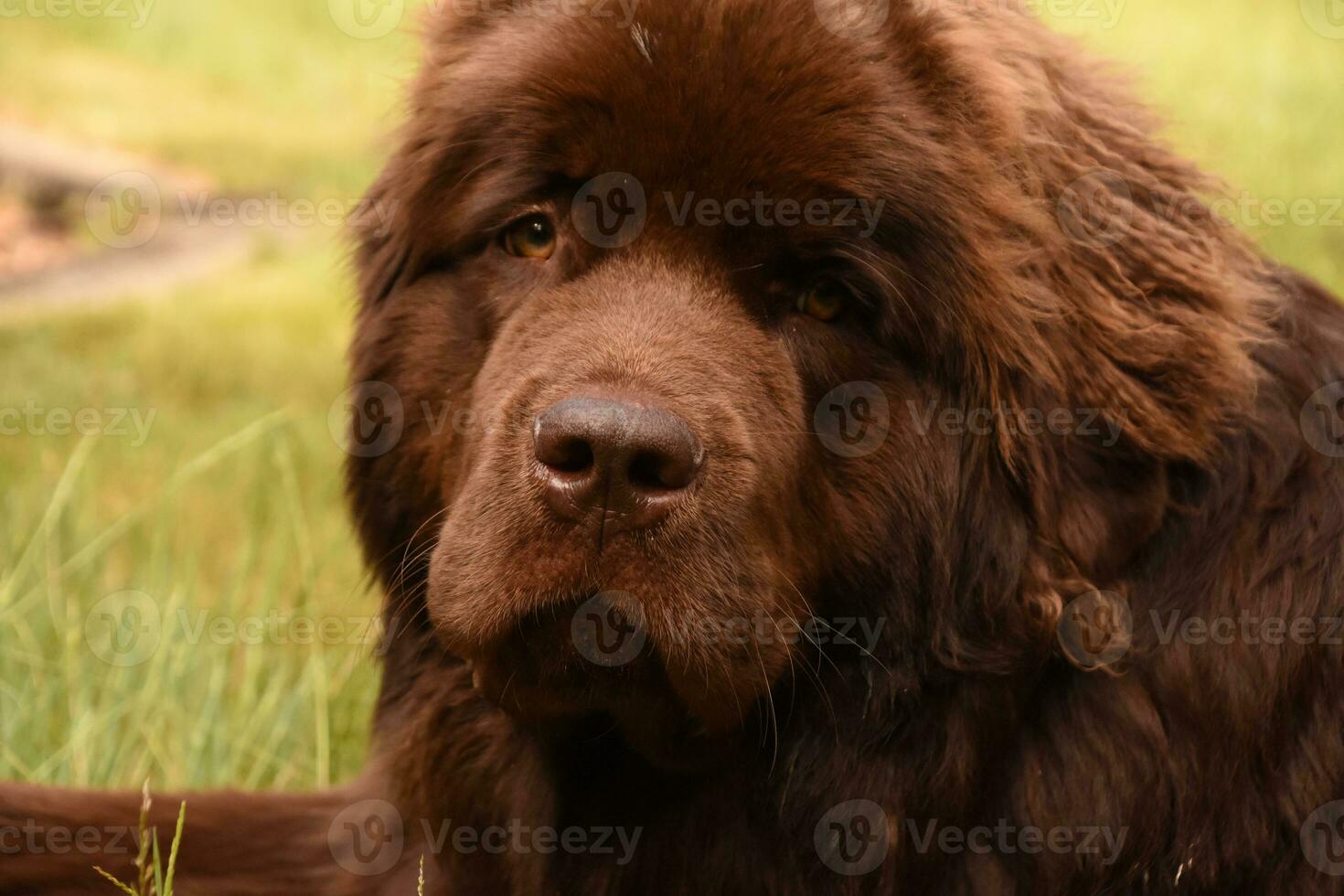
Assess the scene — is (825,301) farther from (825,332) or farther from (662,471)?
(662,471)

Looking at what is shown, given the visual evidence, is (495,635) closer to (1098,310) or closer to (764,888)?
(764,888)

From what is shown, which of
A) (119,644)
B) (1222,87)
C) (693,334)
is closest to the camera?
(693,334)

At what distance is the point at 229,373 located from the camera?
22.8 ft

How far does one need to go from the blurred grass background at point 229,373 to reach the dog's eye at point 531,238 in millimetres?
567

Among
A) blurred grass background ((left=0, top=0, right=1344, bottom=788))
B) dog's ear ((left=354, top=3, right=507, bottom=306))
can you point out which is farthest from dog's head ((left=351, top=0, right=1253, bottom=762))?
blurred grass background ((left=0, top=0, right=1344, bottom=788))

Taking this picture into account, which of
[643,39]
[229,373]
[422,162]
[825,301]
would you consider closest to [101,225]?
[229,373]

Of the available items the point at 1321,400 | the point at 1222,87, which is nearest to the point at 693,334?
the point at 1321,400

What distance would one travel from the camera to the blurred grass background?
4133 mm

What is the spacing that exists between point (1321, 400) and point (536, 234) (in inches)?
61.9

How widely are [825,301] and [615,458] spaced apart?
66 centimetres

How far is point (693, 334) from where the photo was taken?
279 centimetres

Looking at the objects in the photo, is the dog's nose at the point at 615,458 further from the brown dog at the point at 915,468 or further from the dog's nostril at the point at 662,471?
the brown dog at the point at 915,468

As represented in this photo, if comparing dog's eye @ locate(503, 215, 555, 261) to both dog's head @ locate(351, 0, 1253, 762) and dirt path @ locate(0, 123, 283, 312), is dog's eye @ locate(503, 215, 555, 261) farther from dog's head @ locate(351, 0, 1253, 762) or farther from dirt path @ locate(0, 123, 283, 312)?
dirt path @ locate(0, 123, 283, 312)

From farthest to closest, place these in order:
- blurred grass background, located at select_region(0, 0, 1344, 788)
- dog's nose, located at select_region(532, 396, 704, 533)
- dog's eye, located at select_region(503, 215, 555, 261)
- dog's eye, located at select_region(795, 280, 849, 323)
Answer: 1. blurred grass background, located at select_region(0, 0, 1344, 788)
2. dog's eye, located at select_region(503, 215, 555, 261)
3. dog's eye, located at select_region(795, 280, 849, 323)
4. dog's nose, located at select_region(532, 396, 704, 533)
